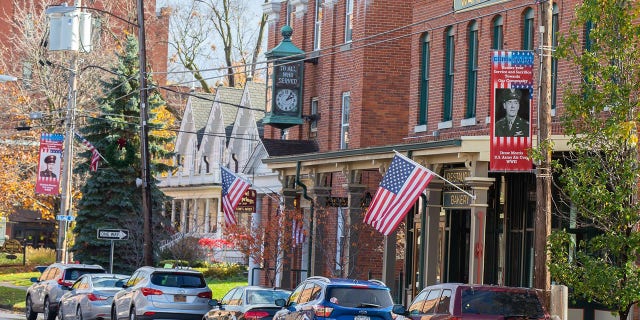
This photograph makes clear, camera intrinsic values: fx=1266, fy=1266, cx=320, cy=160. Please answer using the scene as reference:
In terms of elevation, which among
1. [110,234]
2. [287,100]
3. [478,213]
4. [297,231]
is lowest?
[110,234]

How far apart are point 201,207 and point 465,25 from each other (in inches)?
1473

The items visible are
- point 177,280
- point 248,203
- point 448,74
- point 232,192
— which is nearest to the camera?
point 177,280

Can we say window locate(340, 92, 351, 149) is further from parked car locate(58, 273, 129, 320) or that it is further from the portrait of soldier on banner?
the portrait of soldier on banner

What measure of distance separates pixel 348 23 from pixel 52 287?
521 inches

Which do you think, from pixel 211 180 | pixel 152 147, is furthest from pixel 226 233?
pixel 211 180

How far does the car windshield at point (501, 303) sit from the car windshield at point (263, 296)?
22.4ft

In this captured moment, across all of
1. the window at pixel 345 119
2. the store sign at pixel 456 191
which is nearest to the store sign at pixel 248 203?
the window at pixel 345 119

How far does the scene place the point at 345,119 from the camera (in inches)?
1634

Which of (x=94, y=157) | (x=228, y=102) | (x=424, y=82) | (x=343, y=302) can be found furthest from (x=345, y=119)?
(x=228, y=102)

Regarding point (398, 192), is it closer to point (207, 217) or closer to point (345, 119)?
point (345, 119)

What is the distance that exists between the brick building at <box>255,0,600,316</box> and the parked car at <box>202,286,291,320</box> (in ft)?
15.5

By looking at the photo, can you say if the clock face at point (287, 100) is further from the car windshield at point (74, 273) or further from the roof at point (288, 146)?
the car windshield at point (74, 273)

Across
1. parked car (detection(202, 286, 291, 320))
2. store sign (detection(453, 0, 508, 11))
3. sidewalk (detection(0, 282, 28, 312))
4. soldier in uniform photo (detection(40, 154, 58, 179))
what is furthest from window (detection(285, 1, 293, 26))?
parked car (detection(202, 286, 291, 320))

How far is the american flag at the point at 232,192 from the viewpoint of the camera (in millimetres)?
35938
